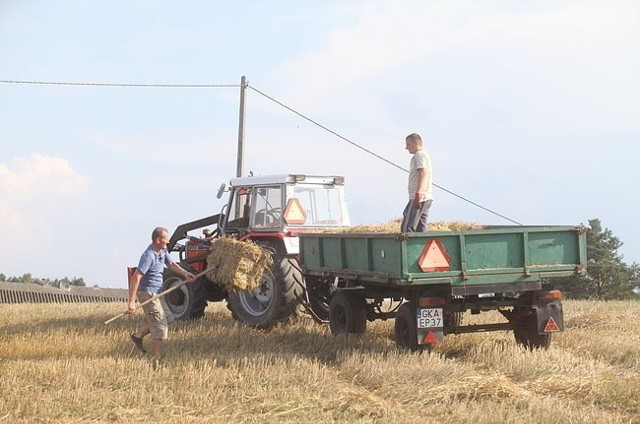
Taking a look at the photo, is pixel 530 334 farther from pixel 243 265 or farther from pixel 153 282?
pixel 153 282

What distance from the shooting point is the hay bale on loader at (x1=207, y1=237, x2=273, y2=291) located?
1157 centimetres

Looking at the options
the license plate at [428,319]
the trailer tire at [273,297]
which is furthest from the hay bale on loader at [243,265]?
the license plate at [428,319]

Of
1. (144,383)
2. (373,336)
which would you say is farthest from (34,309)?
(144,383)

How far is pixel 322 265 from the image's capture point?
1101 cm

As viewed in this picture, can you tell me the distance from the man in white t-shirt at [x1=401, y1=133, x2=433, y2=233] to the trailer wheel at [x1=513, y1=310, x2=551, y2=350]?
5.45 ft

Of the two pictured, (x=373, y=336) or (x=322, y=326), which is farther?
(x=322, y=326)

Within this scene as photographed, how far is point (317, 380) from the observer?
26.5 ft

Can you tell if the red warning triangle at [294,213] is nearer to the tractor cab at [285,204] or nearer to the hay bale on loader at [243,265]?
the tractor cab at [285,204]

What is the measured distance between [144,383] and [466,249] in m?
3.66

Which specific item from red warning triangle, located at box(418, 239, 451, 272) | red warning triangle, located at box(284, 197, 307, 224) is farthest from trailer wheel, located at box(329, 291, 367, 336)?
red warning triangle, located at box(418, 239, 451, 272)

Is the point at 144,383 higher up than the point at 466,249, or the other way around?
the point at 466,249

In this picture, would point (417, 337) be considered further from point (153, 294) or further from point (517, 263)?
point (153, 294)

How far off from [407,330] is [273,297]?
8.38 feet

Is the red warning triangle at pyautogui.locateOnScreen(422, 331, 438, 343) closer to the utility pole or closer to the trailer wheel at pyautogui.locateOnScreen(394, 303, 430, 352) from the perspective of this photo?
the trailer wheel at pyautogui.locateOnScreen(394, 303, 430, 352)
